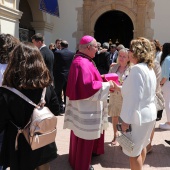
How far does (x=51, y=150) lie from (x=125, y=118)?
76 centimetres

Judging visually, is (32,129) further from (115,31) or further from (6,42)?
(115,31)

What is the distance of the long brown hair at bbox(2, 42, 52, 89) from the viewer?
6.33 ft

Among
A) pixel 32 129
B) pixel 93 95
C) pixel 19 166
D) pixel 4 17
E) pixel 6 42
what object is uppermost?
pixel 4 17

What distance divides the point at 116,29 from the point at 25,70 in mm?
12349

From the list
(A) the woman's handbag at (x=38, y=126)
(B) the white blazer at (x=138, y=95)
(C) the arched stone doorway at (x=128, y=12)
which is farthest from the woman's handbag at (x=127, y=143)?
(C) the arched stone doorway at (x=128, y=12)

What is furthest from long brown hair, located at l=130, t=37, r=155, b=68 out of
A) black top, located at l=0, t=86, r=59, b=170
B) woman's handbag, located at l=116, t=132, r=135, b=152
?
black top, located at l=0, t=86, r=59, b=170

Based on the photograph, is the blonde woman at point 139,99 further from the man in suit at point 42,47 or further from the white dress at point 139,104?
the man in suit at point 42,47

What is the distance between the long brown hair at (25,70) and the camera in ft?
6.33

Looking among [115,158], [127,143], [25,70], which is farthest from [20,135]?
[115,158]

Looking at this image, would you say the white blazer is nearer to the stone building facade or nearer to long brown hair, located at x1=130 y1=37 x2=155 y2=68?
long brown hair, located at x1=130 y1=37 x2=155 y2=68

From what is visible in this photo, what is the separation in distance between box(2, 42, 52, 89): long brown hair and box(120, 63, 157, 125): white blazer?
2.75 feet

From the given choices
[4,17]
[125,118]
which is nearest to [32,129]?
[125,118]

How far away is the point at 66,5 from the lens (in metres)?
10.9

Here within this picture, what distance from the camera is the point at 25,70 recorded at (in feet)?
6.32
